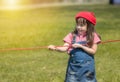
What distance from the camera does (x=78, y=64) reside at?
6406 millimetres

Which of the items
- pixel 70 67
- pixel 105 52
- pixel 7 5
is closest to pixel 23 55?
pixel 105 52

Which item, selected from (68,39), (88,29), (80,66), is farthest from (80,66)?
(88,29)

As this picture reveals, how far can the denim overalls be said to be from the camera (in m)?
6.41

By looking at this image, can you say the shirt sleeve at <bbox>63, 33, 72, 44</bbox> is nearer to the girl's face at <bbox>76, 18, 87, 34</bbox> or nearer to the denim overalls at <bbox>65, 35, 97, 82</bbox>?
the denim overalls at <bbox>65, 35, 97, 82</bbox>

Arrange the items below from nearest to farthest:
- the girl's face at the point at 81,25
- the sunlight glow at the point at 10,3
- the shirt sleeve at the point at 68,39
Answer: the girl's face at the point at 81,25, the shirt sleeve at the point at 68,39, the sunlight glow at the point at 10,3

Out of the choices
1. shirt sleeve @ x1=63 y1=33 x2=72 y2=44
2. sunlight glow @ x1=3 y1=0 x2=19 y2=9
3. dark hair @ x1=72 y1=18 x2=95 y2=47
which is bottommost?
sunlight glow @ x1=3 y1=0 x2=19 y2=9

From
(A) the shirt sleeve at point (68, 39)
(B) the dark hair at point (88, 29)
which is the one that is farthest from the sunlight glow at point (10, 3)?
(B) the dark hair at point (88, 29)

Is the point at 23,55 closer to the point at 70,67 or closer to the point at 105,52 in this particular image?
the point at 105,52

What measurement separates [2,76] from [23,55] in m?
2.56

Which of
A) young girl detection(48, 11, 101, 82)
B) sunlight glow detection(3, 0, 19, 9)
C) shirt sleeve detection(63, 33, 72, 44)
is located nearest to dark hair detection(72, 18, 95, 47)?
young girl detection(48, 11, 101, 82)

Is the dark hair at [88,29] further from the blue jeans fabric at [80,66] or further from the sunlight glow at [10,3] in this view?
the sunlight glow at [10,3]

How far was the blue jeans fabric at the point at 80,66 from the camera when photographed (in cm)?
641

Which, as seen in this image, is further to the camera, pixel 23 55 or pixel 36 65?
pixel 23 55

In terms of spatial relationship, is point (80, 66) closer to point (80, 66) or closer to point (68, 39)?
point (80, 66)
